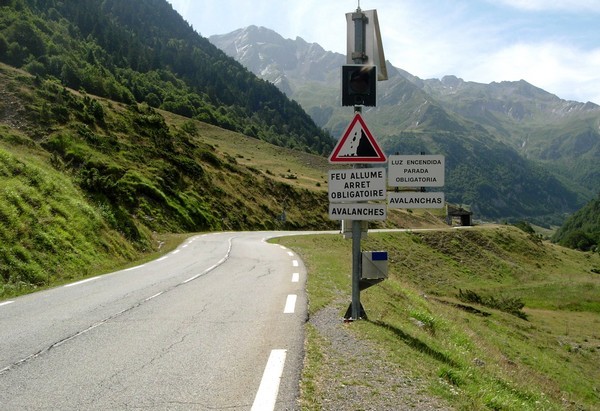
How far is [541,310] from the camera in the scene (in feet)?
112

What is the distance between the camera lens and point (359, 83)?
326 inches

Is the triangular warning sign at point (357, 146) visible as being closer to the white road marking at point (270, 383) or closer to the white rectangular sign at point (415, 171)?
the white rectangular sign at point (415, 171)

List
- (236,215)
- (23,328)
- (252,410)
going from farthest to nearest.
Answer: (236,215), (23,328), (252,410)

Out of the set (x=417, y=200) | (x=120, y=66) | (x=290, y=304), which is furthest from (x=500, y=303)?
(x=120, y=66)

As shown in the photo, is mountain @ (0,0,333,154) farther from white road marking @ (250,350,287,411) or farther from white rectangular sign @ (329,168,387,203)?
white road marking @ (250,350,287,411)

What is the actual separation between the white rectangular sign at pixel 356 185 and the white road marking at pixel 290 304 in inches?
106

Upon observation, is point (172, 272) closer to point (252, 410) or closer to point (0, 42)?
point (252, 410)

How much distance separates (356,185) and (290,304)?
350 cm

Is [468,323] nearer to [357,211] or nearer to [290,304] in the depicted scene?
[290,304]

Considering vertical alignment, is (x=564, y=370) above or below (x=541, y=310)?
above

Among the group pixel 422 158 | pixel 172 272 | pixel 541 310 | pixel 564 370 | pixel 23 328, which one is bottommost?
pixel 541 310

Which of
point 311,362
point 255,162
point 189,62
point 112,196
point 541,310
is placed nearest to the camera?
point 311,362

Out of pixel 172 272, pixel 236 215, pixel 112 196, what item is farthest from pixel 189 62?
pixel 172 272

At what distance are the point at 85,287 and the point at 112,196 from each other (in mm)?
17425
